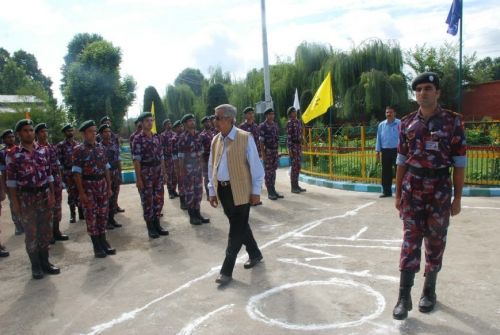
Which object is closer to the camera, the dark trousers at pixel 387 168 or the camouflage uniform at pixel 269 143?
the dark trousers at pixel 387 168

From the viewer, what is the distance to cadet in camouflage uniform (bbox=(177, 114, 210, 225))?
7.40 m

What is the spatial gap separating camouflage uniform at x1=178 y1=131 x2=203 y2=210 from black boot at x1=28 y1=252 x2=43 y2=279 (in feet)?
9.11

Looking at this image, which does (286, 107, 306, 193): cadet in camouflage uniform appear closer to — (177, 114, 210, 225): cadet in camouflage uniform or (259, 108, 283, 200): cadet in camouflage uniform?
(259, 108, 283, 200): cadet in camouflage uniform

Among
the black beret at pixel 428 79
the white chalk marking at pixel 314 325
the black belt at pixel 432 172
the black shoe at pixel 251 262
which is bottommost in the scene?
the white chalk marking at pixel 314 325

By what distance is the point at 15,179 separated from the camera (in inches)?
195

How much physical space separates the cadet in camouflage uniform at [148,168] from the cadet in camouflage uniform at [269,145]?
3058mm

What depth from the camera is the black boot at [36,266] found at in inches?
199

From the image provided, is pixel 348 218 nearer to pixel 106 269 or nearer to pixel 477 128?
pixel 106 269

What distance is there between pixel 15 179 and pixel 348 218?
4851 mm

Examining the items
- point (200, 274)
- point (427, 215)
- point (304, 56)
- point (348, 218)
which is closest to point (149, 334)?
point (200, 274)

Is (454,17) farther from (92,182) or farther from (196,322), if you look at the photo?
(196,322)

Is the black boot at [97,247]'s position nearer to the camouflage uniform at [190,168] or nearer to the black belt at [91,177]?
the black belt at [91,177]

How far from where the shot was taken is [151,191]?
6461 millimetres

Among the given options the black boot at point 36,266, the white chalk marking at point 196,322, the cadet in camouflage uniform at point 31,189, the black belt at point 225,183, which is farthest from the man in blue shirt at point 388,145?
the black boot at point 36,266
